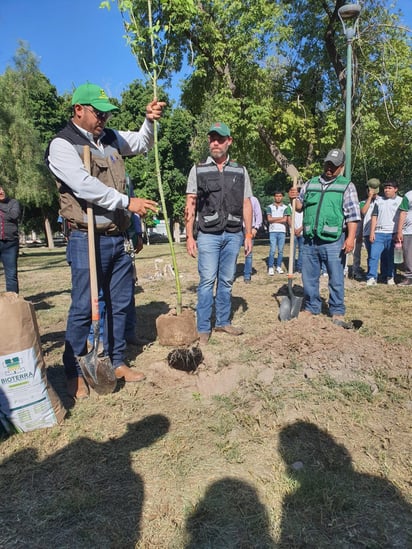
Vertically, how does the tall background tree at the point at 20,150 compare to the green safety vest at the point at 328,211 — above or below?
above

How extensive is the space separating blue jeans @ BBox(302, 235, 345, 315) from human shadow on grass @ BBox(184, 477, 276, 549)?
306cm

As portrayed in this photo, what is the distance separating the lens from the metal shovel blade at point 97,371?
3021mm

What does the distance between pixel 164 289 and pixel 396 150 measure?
15.1 m

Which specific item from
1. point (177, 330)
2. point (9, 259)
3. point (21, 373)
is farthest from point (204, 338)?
point (9, 259)

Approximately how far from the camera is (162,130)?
96.5 feet

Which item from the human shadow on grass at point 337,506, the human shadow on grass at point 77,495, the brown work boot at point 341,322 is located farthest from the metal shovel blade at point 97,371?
the brown work boot at point 341,322

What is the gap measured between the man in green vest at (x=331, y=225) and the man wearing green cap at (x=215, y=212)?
835 millimetres

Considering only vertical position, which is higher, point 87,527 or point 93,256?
point 93,256

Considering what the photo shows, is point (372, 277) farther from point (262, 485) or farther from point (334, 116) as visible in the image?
point (334, 116)

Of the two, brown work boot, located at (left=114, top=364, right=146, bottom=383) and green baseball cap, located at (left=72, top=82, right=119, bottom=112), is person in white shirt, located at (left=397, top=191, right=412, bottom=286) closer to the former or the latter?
brown work boot, located at (left=114, top=364, right=146, bottom=383)

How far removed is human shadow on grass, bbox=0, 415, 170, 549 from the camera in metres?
1.89

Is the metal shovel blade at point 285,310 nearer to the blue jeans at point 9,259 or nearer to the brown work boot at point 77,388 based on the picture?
the brown work boot at point 77,388

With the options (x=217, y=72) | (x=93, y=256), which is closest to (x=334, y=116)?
(x=217, y=72)

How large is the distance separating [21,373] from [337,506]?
6.58ft
